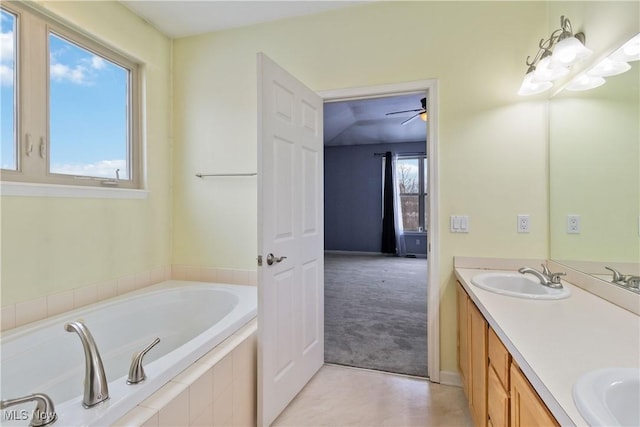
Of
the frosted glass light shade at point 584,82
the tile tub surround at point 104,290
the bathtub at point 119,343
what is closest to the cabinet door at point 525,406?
the bathtub at point 119,343

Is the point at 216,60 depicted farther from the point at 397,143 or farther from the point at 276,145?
the point at 397,143

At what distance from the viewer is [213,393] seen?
1.34 m

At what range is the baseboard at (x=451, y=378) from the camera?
2.07 metres

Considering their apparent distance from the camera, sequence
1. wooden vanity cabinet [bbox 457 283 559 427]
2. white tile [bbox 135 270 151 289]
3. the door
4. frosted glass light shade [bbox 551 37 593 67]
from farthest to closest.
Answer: white tile [bbox 135 270 151 289], the door, frosted glass light shade [bbox 551 37 593 67], wooden vanity cabinet [bbox 457 283 559 427]

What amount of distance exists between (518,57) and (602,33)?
56 centimetres

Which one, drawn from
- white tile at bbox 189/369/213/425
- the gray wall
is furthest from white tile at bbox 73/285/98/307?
the gray wall

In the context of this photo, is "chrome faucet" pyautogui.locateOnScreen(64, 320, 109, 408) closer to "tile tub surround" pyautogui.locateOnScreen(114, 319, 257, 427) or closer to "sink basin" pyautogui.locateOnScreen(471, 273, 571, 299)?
"tile tub surround" pyautogui.locateOnScreen(114, 319, 257, 427)

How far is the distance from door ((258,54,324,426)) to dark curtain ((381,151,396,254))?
5.06 metres

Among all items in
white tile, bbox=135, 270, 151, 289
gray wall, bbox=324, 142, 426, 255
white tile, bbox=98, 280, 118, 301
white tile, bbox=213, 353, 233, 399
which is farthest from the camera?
gray wall, bbox=324, 142, 426, 255

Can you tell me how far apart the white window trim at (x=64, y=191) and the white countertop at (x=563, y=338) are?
2.34 meters

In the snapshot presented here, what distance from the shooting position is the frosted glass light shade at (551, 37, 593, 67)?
1509mm

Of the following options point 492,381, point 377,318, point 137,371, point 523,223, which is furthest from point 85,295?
point 523,223

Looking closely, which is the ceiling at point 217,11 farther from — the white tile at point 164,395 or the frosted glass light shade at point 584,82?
the white tile at point 164,395

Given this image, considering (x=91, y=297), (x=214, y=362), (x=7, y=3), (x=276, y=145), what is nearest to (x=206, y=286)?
(x=91, y=297)
